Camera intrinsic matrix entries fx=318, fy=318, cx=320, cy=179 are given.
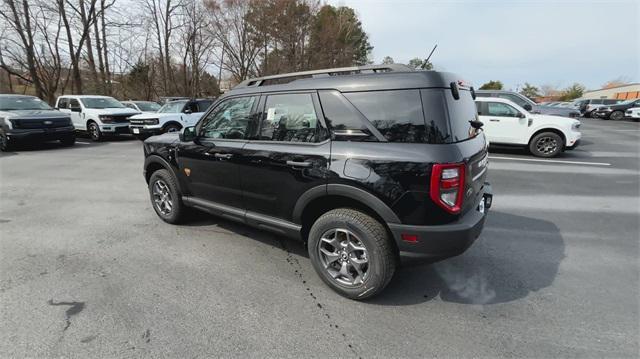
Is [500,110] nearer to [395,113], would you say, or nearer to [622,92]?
[395,113]

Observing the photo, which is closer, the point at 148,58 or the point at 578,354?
the point at 578,354

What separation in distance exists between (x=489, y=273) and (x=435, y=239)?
3.89 ft

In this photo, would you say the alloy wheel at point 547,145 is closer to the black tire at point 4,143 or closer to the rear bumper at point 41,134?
the rear bumper at point 41,134

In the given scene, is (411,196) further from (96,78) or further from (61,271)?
(96,78)

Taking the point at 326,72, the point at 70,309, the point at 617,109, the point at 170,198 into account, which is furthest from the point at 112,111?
the point at 617,109

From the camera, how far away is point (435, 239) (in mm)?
2361

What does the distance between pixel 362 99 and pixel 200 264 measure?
2332 mm

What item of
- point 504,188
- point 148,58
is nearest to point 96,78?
point 148,58

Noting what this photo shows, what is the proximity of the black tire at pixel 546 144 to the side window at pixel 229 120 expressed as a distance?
9158mm

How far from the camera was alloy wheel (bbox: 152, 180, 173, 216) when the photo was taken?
14.0 ft

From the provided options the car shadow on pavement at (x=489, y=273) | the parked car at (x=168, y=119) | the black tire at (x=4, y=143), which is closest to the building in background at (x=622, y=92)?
the parked car at (x=168, y=119)

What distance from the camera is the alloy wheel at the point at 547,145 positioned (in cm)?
913

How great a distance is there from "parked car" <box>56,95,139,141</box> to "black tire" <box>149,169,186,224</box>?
10.5m

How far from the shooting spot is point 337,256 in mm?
2791
